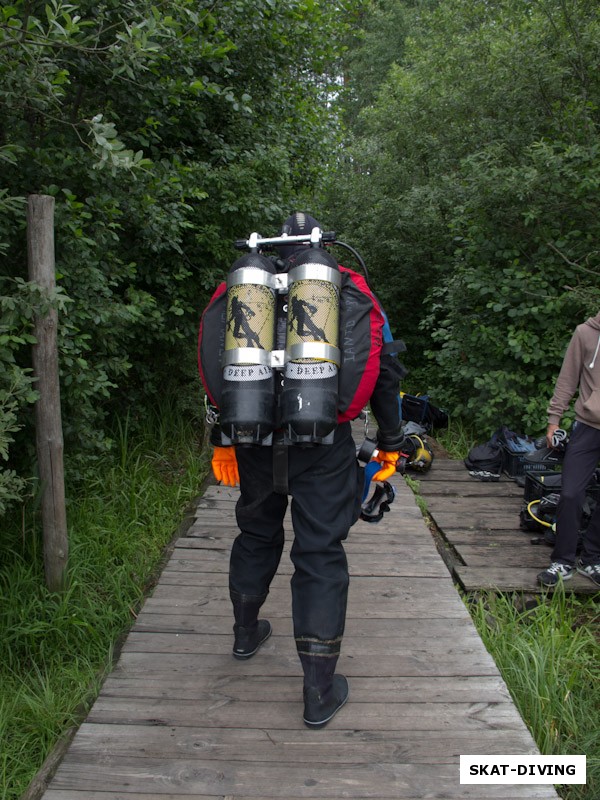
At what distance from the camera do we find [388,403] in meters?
2.69

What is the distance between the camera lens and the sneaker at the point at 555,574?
13.1 ft

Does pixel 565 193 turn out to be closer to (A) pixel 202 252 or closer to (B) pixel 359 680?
(A) pixel 202 252

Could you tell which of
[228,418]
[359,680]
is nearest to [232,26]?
[228,418]

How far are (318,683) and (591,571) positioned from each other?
2473mm

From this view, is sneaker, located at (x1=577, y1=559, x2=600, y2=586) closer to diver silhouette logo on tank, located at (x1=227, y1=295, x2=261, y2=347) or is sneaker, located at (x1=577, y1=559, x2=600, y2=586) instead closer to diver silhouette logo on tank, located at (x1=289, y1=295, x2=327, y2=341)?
diver silhouette logo on tank, located at (x1=289, y1=295, x2=327, y2=341)

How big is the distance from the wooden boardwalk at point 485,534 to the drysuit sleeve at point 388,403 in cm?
171

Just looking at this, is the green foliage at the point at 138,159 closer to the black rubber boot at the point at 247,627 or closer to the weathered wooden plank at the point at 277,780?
the black rubber boot at the point at 247,627

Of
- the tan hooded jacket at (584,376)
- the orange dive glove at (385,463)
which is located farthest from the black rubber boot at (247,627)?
the tan hooded jacket at (584,376)

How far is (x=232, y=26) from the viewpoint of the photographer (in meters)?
5.20

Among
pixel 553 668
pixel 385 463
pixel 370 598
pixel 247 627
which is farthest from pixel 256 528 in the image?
pixel 553 668

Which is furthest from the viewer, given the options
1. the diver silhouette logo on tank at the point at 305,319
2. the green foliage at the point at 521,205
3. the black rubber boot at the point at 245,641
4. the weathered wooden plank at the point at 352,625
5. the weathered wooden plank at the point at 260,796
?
Answer: the green foliage at the point at 521,205

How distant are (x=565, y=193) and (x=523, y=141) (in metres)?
1.26

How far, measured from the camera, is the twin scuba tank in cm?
230

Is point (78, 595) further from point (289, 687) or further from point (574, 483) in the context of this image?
point (574, 483)
